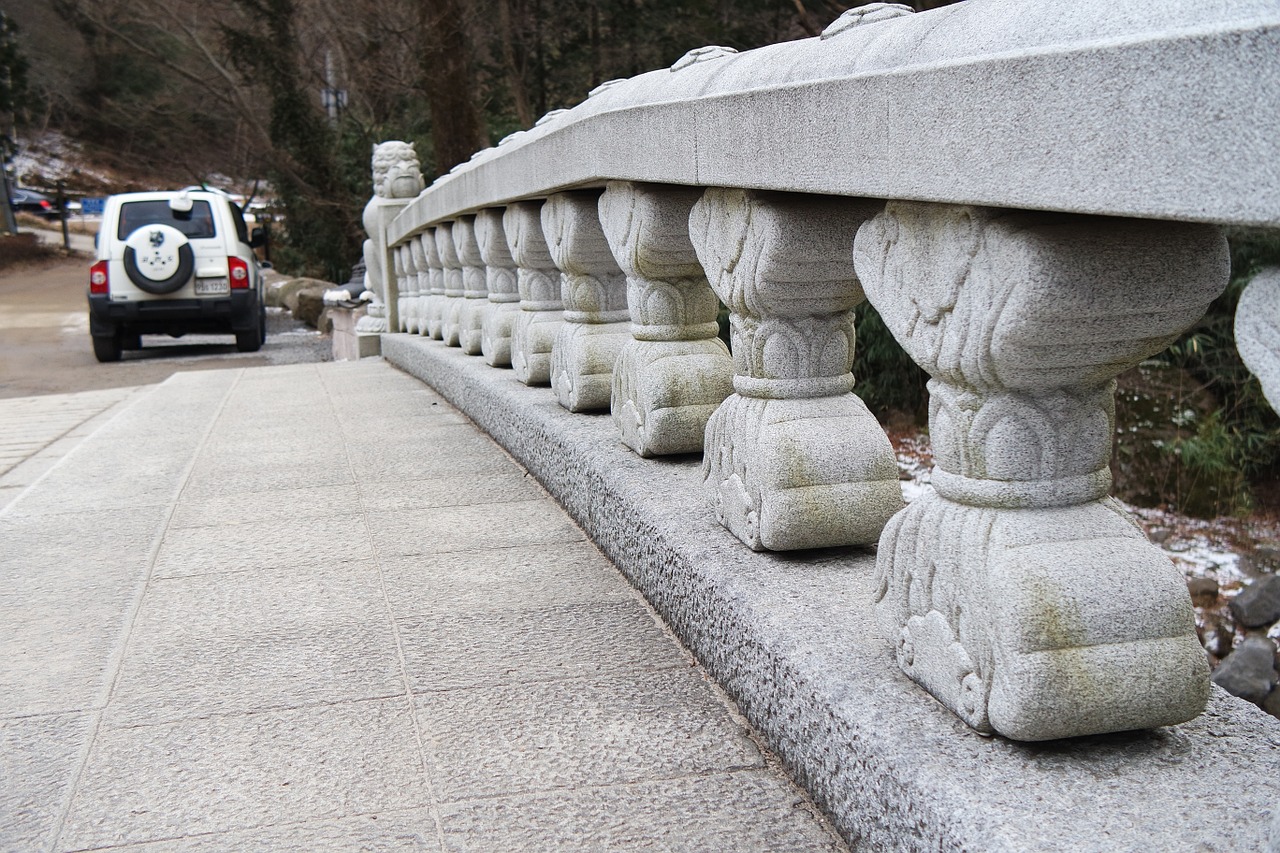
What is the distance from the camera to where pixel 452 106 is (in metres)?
15.2

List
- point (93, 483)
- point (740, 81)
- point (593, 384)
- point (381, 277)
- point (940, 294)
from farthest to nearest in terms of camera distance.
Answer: point (381, 277), point (93, 483), point (593, 384), point (740, 81), point (940, 294)

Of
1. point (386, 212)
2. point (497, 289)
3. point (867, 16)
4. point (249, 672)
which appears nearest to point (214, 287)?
point (386, 212)

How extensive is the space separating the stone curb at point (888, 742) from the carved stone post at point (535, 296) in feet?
5.96

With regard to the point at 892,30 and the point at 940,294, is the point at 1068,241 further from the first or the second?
the point at 892,30

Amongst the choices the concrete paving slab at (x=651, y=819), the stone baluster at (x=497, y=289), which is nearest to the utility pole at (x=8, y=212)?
the stone baluster at (x=497, y=289)

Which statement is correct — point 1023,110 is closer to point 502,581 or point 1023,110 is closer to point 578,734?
point 578,734

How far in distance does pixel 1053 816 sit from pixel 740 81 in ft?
4.94

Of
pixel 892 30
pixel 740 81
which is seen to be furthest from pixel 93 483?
pixel 892 30

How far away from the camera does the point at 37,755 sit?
2.25 metres

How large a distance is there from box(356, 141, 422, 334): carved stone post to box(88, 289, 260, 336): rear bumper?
657cm

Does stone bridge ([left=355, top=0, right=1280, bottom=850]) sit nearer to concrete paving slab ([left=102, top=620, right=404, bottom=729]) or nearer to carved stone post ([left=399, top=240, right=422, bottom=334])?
concrete paving slab ([left=102, top=620, right=404, bottom=729])

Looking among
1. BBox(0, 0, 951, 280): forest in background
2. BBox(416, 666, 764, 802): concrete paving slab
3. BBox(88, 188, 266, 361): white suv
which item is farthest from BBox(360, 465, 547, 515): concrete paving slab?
BBox(88, 188, 266, 361): white suv

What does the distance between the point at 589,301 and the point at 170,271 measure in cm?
1313

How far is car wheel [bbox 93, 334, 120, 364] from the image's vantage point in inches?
647
